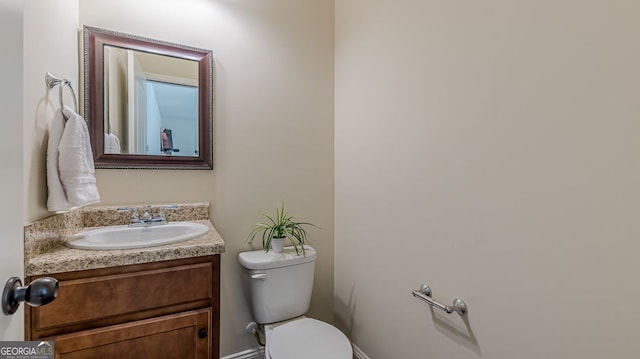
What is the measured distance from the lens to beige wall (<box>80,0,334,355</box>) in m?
1.50

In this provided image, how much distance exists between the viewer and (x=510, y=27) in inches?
38.1

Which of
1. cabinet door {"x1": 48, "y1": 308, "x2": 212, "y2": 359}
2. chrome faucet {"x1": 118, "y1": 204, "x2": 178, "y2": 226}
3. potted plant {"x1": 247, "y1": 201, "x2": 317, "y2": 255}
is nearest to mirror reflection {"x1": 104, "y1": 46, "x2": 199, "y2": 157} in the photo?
chrome faucet {"x1": 118, "y1": 204, "x2": 178, "y2": 226}

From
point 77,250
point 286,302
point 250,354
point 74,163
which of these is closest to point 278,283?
point 286,302

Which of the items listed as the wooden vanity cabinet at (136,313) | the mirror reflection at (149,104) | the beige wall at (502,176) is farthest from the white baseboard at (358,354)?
the mirror reflection at (149,104)

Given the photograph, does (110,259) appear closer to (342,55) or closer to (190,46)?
(190,46)

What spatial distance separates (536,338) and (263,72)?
5.94 ft

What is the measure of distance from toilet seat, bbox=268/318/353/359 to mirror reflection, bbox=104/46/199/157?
107cm

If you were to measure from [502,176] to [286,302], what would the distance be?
1216 mm

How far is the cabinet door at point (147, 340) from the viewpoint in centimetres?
96

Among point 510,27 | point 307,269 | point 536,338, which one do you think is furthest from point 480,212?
point 307,269

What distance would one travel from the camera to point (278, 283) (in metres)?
1.53

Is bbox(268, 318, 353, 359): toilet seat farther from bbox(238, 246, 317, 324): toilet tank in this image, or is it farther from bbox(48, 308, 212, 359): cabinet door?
bbox(48, 308, 212, 359): cabinet door

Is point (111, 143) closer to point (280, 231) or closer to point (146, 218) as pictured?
point (146, 218)

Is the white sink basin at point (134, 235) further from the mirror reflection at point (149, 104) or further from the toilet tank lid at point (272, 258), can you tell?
the mirror reflection at point (149, 104)
